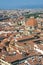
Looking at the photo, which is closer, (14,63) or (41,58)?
(14,63)

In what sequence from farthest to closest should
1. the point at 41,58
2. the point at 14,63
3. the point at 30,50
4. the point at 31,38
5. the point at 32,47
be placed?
1. the point at 31,38
2. the point at 32,47
3. the point at 30,50
4. the point at 41,58
5. the point at 14,63

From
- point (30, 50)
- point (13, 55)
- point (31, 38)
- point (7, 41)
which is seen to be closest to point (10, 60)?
point (13, 55)

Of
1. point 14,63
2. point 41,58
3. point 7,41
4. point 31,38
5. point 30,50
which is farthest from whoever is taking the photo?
point 31,38

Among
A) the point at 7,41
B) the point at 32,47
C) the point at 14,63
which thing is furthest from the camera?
the point at 7,41

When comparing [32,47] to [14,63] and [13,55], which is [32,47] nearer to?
[13,55]

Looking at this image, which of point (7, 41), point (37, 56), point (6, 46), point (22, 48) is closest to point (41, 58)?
point (37, 56)

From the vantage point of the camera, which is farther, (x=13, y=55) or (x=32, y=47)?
(x=32, y=47)

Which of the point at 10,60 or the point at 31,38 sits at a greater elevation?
the point at 10,60

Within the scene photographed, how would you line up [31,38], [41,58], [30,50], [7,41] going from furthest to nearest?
[31,38] < [7,41] < [30,50] < [41,58]

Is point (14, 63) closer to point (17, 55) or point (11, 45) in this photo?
point (17, 55)
